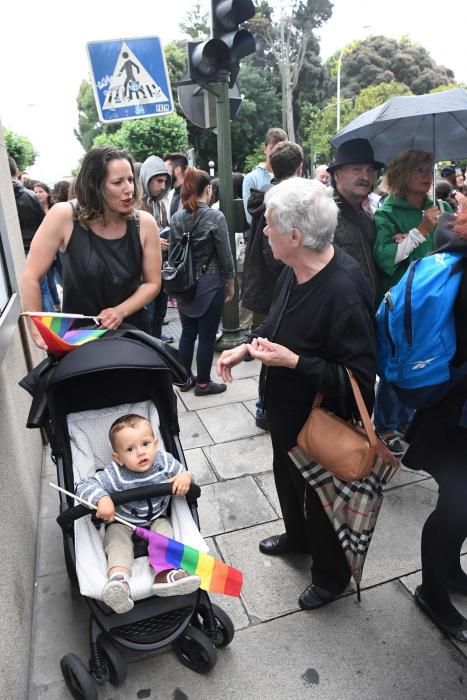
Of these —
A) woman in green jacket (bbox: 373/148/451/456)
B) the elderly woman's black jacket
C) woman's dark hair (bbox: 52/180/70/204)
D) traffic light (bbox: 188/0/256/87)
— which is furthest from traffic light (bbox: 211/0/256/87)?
the elderly woman's black jacket

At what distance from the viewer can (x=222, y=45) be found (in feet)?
15.5

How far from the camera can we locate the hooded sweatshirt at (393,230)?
127 inches

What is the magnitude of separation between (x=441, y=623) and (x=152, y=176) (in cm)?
489

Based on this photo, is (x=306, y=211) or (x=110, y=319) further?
(x=110, y=319)

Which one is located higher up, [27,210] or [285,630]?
[27,210]

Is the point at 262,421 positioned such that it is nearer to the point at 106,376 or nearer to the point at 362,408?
the point at 106,376

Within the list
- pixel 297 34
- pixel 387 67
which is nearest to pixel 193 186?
pixel 297 34

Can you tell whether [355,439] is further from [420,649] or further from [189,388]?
[189,388]

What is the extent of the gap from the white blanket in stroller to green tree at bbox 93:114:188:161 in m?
20.2

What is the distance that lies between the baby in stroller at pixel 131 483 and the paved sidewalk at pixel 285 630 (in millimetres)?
549

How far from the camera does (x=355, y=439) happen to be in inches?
80.3

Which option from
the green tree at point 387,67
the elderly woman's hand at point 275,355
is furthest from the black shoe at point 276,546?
the green tree at point 387,67

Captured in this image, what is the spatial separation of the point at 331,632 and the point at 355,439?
0.95m

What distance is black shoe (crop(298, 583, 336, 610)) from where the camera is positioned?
2.42 meters
